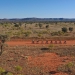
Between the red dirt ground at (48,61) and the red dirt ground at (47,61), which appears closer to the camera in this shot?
the red dirt ground at (48,61)

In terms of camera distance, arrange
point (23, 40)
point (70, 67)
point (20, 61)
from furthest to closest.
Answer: point (23, 40)
point (20, 61)
point (70, 67)

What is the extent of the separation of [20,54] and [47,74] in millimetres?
8040

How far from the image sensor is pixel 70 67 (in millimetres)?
18109

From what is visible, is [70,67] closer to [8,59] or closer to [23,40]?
[8,59]

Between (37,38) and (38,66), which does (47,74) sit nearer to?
(38,66)

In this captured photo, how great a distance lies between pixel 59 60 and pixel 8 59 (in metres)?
4.98

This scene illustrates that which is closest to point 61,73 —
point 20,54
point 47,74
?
point 47,74

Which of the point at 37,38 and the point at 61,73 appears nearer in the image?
the point at 61,73

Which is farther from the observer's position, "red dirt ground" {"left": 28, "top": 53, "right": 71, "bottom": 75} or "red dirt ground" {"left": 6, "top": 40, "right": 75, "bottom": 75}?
"red dirt ground" {"left": 6, "top": 40, "right": 75, "bottom": 75}

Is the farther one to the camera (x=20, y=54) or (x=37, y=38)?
(x=37, y=38)

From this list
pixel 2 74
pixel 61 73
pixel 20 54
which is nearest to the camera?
pixel 2 74

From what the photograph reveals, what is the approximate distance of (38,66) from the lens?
19031mm

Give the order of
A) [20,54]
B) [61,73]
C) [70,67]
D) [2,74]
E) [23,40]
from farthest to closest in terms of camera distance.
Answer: [23,40] < [20,54] < [70,67] < [61,73] < [2,74]

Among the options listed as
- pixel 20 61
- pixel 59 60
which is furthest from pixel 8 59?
pixel 59 60
